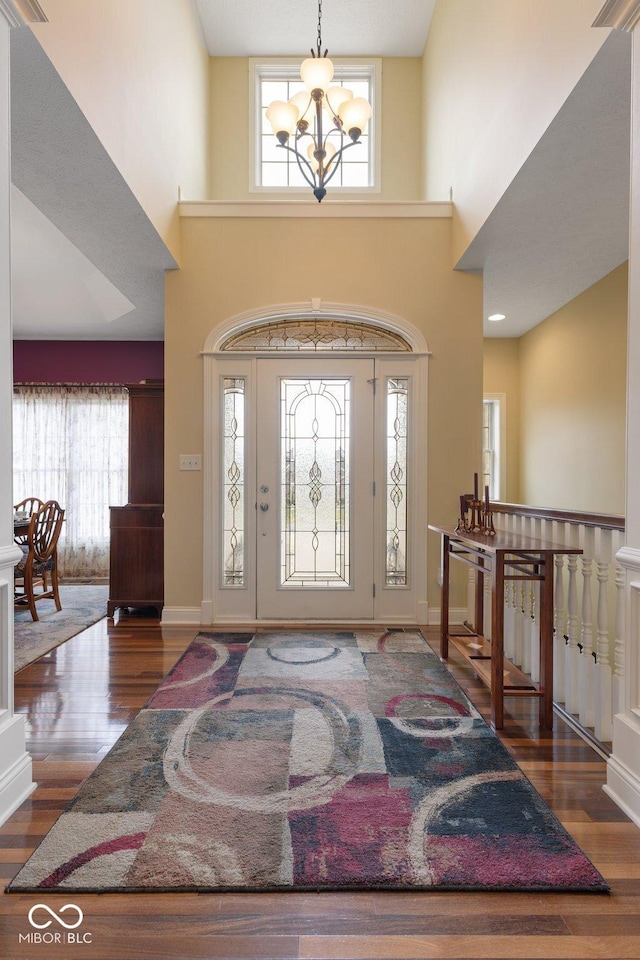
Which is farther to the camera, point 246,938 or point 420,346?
point 420,346

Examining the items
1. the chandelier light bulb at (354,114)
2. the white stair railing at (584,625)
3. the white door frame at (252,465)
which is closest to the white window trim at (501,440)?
the white door frame at (252,465)

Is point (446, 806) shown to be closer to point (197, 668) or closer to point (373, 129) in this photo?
point (197, 668)

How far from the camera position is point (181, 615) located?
4461 mm

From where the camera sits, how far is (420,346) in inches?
175

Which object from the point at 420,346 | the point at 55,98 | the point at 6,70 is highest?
the point at 55,98

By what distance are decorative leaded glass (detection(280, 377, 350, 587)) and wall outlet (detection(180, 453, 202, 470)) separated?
0.66m

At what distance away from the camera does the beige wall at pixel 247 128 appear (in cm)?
602

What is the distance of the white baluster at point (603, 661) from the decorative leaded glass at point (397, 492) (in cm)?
196

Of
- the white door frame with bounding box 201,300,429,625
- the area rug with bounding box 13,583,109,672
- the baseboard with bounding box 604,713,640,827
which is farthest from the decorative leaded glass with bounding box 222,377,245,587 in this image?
the baseboard with bounding box 604,713,640,827

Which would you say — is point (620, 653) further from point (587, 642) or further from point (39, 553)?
point (39, 553)

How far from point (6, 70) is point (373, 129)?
502 centimetres

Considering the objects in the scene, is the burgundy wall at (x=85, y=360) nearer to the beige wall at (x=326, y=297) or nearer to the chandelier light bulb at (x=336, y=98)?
the beige wall at (x=326, y=297)

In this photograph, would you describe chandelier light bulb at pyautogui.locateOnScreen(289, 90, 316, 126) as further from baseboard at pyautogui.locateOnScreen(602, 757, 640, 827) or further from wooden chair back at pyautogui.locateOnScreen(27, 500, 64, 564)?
baseboard at pyautogui.locateOnScreen(602, 757, 640, 827)

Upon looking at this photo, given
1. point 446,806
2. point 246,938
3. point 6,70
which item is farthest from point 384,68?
point 246,938
